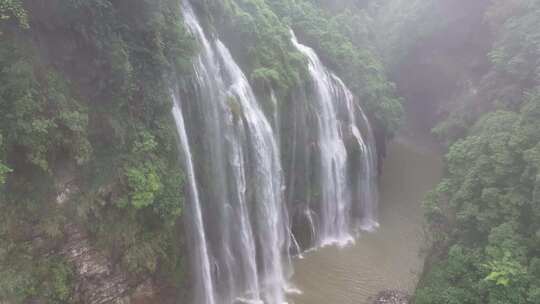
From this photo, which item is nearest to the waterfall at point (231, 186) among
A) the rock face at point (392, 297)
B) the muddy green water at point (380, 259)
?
the muddy green water at point (380, 259)

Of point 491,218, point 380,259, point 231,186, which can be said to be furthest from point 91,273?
point 380,259

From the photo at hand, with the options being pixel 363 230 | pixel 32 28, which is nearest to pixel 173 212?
pixel 32 28

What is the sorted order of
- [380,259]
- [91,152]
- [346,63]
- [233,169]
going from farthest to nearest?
1. [346,63]
2. [380,259]
3. [233,169]
4. [91,152]

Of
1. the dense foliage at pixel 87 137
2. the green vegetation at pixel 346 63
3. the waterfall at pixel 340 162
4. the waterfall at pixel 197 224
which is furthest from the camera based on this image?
the green vegetation at pixel 346 63

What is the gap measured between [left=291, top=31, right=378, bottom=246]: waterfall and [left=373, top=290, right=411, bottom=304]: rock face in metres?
3.26

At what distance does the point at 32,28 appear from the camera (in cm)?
820

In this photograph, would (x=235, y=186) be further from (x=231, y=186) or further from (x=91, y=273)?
(x=91, y=273)

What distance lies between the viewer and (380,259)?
15211mm

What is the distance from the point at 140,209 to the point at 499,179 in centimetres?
930

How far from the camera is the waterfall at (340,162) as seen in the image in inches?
655

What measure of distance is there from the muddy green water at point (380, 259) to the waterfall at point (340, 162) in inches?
32.2

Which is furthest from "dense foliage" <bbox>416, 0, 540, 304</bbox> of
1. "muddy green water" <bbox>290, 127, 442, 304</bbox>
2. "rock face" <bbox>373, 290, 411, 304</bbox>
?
"muddy green water" <bbox>290, 127, 442, 304</bbox>

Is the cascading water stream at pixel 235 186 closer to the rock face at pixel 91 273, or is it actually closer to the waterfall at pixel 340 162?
the waterfall at pixel 340 162

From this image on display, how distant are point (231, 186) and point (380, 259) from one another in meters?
6.90
